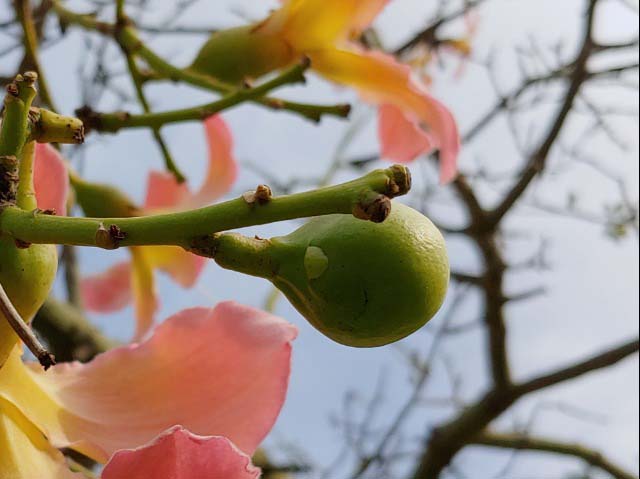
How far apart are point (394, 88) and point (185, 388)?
1.51ft

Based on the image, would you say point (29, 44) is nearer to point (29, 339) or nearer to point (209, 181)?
point (209, 181)

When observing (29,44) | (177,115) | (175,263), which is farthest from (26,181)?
(175,263)

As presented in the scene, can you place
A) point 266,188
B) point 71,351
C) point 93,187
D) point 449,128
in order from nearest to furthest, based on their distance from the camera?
point 266,188
point 449,128
point 93,187
point 71,351

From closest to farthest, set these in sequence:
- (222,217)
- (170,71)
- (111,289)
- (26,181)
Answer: (222,217), (26,181), (170,71), (111,289)

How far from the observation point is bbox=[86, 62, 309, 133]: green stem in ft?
2.56

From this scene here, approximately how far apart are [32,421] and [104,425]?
0.06 meters

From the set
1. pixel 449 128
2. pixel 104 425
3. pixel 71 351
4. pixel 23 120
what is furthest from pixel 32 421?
pixel 71 351

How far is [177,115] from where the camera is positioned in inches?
31.0

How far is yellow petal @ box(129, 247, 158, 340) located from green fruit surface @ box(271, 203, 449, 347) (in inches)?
28.7

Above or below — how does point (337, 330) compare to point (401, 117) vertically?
below

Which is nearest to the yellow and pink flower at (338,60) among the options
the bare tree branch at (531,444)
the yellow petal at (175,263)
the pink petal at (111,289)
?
the yellow petal at (175,263)

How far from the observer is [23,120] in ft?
1.48

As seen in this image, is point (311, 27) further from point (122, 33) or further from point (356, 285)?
point (356, 285)

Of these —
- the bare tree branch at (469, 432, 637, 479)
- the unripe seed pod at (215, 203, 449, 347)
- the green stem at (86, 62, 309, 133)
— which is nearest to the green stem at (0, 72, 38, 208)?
the unripe seed pod at (215, 203, 449, 347)
